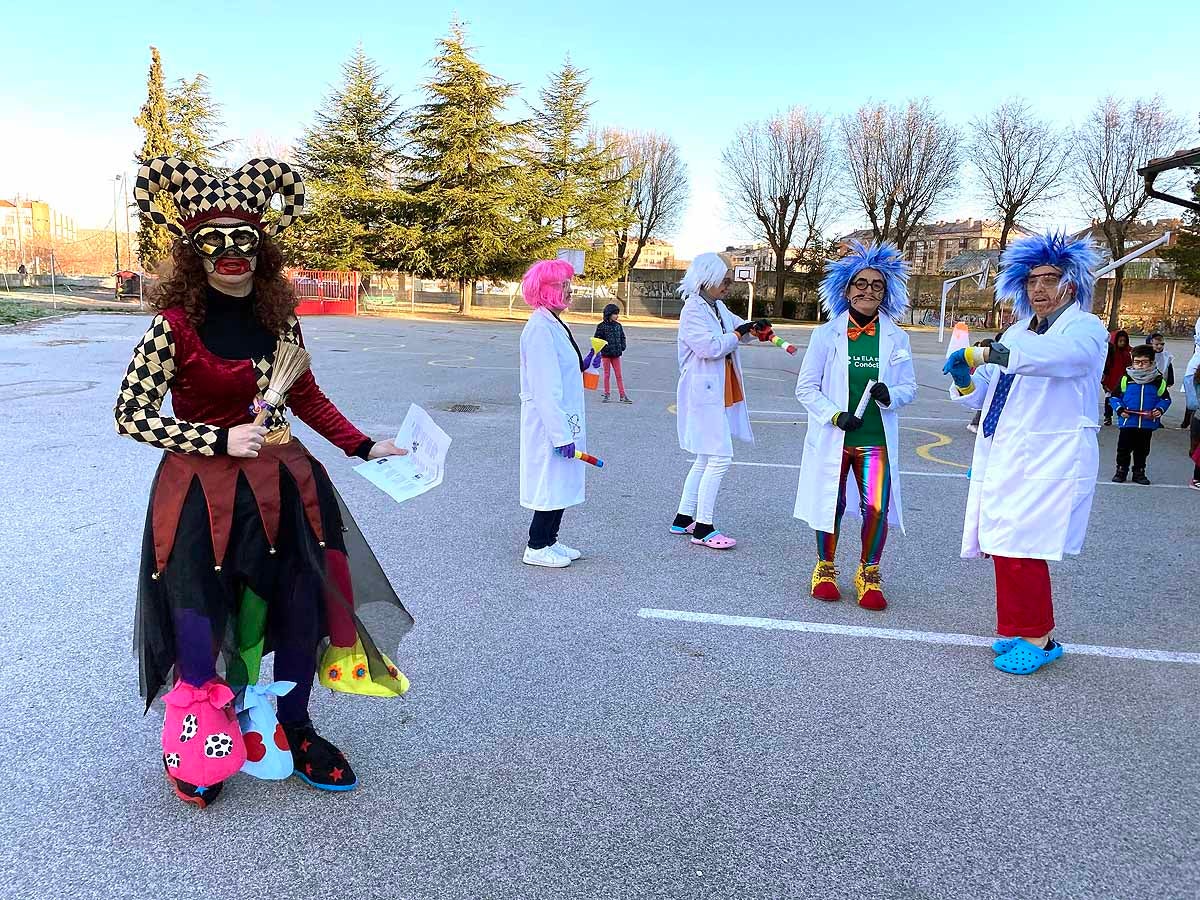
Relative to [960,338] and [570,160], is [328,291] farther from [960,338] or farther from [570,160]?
[960,338]

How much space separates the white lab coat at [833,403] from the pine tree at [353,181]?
121 feet

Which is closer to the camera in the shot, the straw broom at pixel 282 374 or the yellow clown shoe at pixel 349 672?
the straw broom at pixel 282 374

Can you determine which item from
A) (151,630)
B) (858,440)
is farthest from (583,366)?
(151,630)

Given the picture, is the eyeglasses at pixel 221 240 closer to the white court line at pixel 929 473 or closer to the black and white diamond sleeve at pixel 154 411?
the black and white diamond sleeve at pixel 154 411

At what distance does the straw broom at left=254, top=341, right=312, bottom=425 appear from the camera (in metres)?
2.50

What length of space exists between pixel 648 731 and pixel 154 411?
6.88 ft

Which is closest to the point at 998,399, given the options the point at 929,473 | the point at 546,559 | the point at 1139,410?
the point at 546,559

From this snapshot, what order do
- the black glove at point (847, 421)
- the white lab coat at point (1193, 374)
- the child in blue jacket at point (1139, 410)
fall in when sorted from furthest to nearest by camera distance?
the white lab coat at point (1193, 374) → the child in blue jacket at point (1139, 410) → the black glove at point (847, 421)

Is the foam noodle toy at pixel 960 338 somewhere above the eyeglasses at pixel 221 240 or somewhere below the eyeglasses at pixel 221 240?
below

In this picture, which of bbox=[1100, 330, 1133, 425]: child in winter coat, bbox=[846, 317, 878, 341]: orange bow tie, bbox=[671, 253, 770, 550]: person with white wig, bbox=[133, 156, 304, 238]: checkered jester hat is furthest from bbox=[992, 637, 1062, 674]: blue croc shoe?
→ bbox=[1100, 330, 1133, 425]: child in winter coat

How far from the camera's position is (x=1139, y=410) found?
802 centimetres

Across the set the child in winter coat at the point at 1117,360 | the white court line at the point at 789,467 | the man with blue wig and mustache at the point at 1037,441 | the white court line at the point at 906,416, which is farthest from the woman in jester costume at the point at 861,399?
the white court line at the point at 906,416

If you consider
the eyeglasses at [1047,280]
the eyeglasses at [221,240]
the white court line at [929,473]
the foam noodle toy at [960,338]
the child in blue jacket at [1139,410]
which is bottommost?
the white court line at [929,473]

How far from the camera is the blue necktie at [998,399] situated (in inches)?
152
